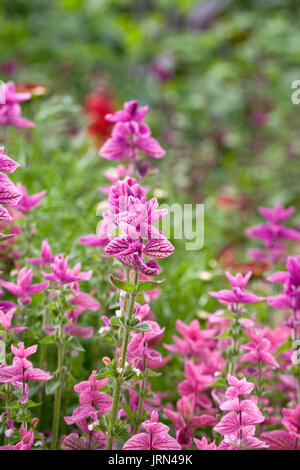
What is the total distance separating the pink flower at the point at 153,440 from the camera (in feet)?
2.20

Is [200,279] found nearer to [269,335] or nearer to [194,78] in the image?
[269,335]

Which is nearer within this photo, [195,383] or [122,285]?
[122,285]

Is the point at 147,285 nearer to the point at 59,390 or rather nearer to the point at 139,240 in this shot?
the point at 139,240

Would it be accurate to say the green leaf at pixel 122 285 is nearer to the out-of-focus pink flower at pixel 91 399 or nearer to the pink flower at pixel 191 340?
the out-of-focus pink flower at pixel 91 399

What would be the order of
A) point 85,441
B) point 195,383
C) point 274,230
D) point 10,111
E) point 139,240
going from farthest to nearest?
point 274,230, point 10,111, point 195,383, point 85,441, point 139,240

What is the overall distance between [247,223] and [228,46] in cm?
215

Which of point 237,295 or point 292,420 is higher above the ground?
point 237,295

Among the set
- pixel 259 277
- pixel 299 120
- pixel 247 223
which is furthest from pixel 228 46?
pixel 259 277

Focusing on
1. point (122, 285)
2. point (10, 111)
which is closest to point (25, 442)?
point (122, 285)

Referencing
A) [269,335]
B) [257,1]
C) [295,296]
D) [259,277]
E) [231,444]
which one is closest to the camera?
[231,444]

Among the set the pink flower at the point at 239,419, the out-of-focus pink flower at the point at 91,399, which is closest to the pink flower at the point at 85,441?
the out-of-focus pink flower at the point at 91,399

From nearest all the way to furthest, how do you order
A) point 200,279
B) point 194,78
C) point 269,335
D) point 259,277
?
point 269,335
point 200,279
point 259,277
point 194,78

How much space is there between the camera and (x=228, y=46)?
14.0 feet

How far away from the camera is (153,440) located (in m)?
0.68
